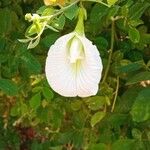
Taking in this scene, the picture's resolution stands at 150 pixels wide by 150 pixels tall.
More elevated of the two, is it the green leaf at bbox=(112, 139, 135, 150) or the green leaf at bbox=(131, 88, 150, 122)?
the green leaf at bbox=(131, 88, 150, 122)

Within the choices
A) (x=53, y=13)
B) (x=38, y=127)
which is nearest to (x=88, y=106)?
(x=38, y=127)

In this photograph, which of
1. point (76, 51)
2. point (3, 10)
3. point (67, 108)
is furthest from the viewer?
point (67, 108)

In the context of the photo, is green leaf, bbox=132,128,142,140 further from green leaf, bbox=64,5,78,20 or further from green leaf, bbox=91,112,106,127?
green leaf, bbox=64,5,78,20

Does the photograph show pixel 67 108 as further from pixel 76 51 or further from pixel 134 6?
pixel 76 51

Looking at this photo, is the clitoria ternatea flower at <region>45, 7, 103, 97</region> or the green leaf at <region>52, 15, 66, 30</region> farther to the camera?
the green leaf at <region>52, 15, 66, 30</region>

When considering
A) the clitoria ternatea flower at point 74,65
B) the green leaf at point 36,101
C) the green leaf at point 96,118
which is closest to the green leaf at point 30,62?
the green leaf at point 36,101

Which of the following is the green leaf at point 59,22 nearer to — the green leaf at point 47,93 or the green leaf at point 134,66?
the green leaf at point 134,66

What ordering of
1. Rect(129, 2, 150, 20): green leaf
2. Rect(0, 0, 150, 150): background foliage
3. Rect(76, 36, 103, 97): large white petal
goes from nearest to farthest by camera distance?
1. Rect(76, 36, 103, 97): large white petal
2. Rect(129, 2, 150, 20): green leaf
3. Rect(0, 0, 150, 150): background foliage

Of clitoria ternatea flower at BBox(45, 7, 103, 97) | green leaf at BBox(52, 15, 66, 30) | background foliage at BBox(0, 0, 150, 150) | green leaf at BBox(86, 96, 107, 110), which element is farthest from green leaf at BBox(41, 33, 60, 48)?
clitoria ternatea flower at BBox(45, 7, 103, 97)
